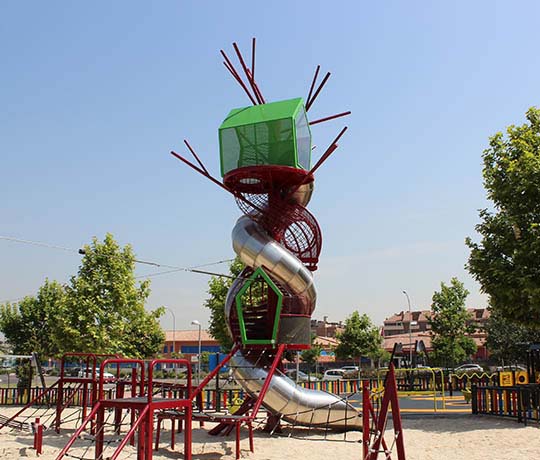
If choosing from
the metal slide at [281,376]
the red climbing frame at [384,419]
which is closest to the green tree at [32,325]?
the metal slide at [281,376]

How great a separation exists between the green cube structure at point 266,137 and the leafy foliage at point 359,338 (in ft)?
139

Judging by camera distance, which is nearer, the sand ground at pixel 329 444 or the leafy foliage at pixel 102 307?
the sand ground at pixel 329 444

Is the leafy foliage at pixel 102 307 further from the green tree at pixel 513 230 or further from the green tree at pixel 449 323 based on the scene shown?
the green tree at pixel 449 323

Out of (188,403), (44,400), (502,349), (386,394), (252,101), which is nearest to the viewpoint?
(386,394)

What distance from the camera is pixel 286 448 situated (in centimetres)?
1434

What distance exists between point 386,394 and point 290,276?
5.95m

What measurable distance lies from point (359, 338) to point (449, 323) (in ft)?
29.6

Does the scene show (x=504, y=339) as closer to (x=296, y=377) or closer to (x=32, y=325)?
(x=296, y=377)

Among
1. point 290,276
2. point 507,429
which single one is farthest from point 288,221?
point 507,429

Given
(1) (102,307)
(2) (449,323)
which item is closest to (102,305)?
(1) (102,307)

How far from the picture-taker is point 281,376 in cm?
1546

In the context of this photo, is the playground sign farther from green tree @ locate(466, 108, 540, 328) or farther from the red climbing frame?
the red climbing frame

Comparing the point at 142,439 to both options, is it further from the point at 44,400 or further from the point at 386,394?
the point at 44,400

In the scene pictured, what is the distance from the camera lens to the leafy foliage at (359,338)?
2226 inches
